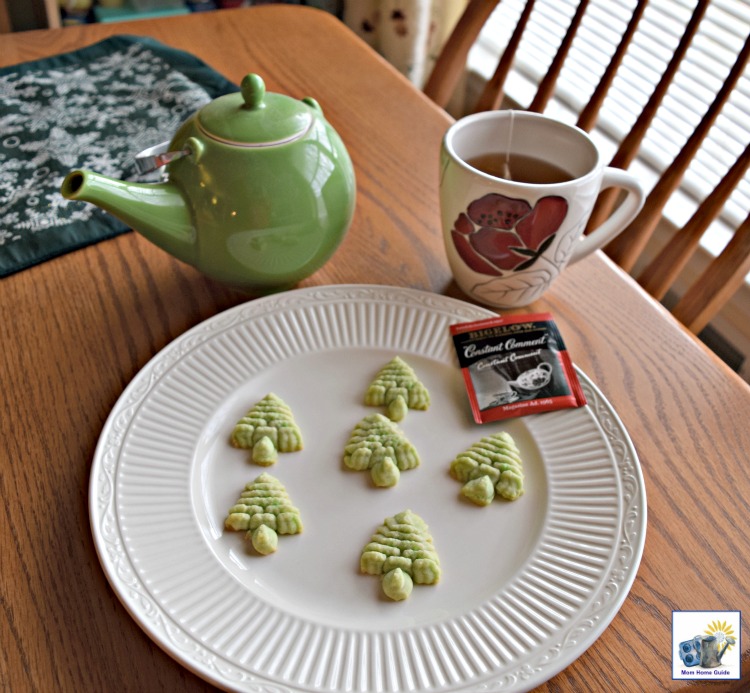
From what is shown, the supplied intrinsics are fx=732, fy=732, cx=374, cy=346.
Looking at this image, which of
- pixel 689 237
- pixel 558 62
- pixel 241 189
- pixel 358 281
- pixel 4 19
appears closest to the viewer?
pixel 241 189

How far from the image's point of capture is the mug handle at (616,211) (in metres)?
0.67

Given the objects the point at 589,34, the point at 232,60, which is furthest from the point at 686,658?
the point at 589,34

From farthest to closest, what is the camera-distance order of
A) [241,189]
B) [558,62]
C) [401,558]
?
[558,62], [241,189], [401,558]

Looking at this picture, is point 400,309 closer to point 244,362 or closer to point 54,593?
point 244,362

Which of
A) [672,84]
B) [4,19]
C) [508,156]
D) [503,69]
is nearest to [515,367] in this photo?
[508,156]

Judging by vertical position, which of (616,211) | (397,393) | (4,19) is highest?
(616,211)

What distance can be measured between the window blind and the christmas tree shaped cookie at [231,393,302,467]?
3.08ft

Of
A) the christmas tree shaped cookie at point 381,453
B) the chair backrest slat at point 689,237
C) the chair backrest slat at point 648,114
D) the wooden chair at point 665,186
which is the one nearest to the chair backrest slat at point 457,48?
the wooden chair at point 665,186

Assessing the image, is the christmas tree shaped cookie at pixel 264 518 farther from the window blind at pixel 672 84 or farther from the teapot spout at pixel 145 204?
the window blind at pixel 672 84

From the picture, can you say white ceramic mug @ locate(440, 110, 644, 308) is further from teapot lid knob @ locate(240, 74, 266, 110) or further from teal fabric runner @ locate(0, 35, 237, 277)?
teal fabric runner @ locate(0, 35, 237, 277)

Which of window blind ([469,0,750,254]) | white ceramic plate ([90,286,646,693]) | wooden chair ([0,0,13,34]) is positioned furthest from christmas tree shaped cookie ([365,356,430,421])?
wooden chair ([0,0,13,34])

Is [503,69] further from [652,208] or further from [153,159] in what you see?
[153,159]

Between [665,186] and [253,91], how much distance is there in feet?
1.78

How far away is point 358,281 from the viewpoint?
746 mm
